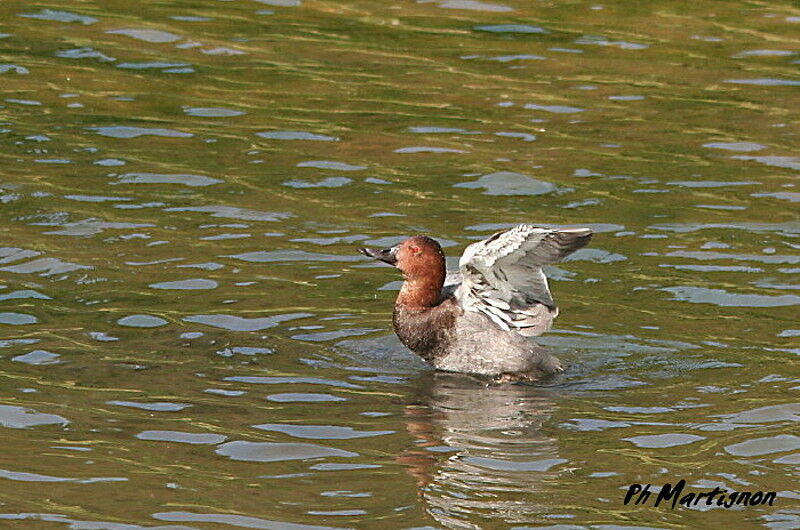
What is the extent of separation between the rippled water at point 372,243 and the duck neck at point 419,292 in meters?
0.32

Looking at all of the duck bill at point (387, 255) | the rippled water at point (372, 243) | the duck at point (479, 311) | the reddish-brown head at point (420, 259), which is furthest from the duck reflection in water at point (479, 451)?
the duck bill at point (387, 255)

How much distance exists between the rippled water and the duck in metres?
0.20

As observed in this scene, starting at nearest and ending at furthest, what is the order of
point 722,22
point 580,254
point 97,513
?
point 97,513 < point 580,254 < point 722,22

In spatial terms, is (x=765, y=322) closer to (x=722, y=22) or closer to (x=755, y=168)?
(x=755, y=168)

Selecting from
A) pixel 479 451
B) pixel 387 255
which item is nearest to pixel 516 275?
pixel 387 255

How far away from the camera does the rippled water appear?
24.7ft

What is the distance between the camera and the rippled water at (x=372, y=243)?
24.7ft

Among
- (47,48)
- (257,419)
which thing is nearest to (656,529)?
(257,419)

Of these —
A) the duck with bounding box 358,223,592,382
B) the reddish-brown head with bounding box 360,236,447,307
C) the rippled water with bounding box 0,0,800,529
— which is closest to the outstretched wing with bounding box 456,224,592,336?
the duck with bounding box 358,223,592,382

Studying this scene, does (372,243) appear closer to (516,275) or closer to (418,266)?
(418,266)

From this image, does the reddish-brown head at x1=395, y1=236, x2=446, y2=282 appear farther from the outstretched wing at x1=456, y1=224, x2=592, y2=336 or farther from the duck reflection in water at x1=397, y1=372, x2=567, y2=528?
the duck reflection in water at x1=397, y1=372, x2=567, y2=528

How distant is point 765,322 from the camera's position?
33.1ft

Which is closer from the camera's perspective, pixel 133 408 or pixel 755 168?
pixel 133 408

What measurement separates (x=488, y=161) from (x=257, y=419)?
5.52m
